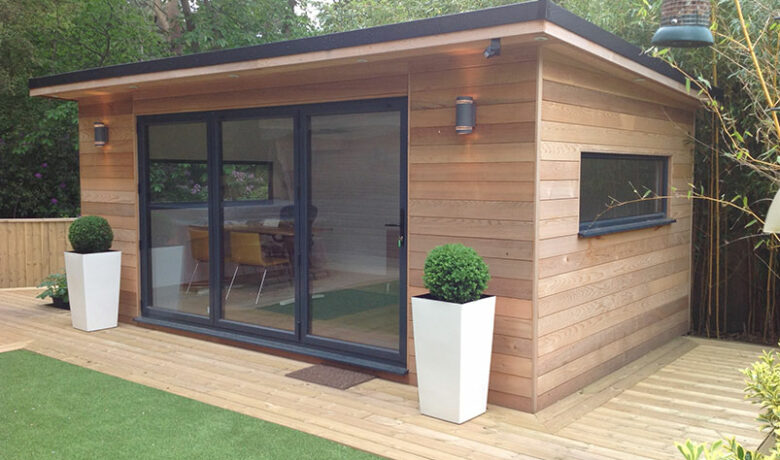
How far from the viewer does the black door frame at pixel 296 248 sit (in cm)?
471

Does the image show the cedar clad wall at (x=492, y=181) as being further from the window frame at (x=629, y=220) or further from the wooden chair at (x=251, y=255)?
the wooden chair at (x=251, y=255)

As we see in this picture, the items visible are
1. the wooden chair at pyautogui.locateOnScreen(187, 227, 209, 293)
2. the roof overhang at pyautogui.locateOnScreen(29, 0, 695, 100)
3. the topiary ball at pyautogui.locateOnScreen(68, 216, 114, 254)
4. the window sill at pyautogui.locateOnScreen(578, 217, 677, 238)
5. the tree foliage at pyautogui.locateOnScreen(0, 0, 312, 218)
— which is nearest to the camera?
the roof overhang at pyautogui.locateOnScreen(29, 0, 695, 100)

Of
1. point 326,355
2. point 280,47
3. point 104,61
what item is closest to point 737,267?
point 326,355

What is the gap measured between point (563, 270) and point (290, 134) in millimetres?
2295

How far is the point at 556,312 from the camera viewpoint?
4266 mm

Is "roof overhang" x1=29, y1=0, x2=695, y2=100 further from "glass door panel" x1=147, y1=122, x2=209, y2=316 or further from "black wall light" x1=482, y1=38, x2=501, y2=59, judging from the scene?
"glass door panel" x1=147, y1=122, x2=209, y2=316

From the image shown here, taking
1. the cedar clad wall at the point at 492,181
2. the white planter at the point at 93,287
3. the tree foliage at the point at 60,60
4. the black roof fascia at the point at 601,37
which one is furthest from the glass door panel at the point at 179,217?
the tree foliage at the point at 60,60

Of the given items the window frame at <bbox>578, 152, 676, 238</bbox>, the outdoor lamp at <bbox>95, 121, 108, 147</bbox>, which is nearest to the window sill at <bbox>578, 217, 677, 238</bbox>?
the window frame at <bbox>578, 152, 676, 238</bbox>

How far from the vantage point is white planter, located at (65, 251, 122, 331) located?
6.11 metres

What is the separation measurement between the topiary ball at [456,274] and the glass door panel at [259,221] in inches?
67.5

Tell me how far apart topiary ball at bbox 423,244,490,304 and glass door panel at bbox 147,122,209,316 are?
267cm

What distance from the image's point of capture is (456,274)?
3805mm

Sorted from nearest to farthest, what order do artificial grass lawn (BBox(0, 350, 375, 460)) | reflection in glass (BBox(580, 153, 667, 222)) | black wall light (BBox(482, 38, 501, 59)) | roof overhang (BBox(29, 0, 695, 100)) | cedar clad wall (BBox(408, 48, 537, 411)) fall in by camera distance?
artificial grass lawn (BBox(0, 350, 375, 460))
roof overhang (BBox(29, 0, 695, 100))
black wall light (BBox(482, 38, 501, 59))
cedar clad wall (BBox(408, 48, 537, 411))
reflection in glass (BBox(580, 153, 667, 222))

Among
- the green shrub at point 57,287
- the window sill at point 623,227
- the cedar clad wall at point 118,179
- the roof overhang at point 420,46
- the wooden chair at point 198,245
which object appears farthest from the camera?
the green shrub at point 57,287
